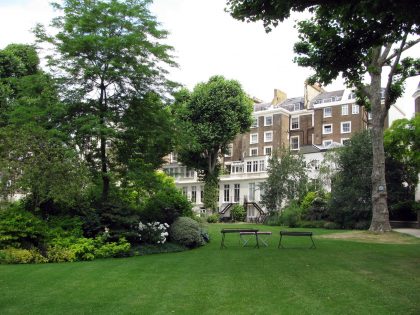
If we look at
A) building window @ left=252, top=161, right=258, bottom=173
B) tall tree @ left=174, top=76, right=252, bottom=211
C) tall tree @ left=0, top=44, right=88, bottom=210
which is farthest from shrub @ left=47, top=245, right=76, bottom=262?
building window @ left=252, top=161, right=258, bottom=173

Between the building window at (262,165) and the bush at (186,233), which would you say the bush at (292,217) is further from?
the building window at (262,165)

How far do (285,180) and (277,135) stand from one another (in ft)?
87.5

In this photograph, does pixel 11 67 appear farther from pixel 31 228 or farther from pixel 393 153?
pixel 393 153

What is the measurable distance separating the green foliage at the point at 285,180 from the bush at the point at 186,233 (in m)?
23.6

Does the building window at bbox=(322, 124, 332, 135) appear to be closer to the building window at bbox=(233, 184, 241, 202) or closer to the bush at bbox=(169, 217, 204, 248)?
the building window at bbox=(233, 184, 241, 202)

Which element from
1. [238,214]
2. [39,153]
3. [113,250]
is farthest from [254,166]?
[39,153]

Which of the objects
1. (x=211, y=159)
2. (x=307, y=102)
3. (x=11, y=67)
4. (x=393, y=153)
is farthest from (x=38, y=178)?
(x=307, y=102)

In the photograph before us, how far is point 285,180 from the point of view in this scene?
4234 centimetres

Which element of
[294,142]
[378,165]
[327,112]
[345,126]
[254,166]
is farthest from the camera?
[294,142]

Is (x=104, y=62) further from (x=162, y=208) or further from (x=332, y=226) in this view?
(x=332, y=226)

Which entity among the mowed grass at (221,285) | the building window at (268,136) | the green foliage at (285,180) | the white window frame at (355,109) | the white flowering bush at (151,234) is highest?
the white window frame at (355,109)

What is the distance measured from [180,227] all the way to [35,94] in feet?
25.7

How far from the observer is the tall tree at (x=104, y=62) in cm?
1677

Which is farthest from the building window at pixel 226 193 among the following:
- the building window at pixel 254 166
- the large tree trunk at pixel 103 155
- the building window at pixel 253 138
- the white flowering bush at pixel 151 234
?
the white flowering bush at pixel 151 234
